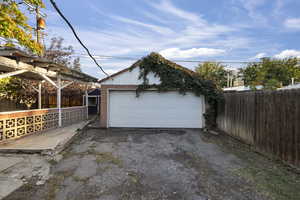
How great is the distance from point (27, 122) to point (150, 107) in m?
5.51

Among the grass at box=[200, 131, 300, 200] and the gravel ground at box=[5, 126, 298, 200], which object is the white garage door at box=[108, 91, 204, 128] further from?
the grass at box=[200, 131, 300, 200]

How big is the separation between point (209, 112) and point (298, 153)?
4584mm

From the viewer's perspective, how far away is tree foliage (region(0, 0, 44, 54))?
13.3 feet

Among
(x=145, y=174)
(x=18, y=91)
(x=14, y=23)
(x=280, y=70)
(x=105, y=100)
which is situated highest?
(x=280, y=70)

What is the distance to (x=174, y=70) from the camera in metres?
8.02

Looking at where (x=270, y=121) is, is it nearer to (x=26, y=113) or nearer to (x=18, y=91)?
(x=26, y=113)

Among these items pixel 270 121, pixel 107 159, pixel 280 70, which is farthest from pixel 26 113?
pixel 280 70

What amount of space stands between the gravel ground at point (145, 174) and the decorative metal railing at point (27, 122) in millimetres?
2315

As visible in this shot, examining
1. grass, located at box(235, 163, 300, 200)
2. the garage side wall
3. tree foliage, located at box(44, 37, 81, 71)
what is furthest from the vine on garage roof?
tree foliage, located at box(44, 37, 81, 71)

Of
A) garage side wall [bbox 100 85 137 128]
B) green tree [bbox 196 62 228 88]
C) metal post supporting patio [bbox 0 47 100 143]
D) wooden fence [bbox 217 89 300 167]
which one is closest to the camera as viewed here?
wooden fence [bbox 217 89 300 167]

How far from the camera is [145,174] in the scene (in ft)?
11.2

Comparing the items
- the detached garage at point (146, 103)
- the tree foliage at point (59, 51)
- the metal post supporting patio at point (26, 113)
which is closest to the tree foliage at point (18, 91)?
the tree foliage at point (59, 51)

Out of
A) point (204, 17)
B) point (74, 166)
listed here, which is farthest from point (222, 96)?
point (74, 166)

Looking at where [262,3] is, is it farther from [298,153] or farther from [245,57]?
[245,57]
